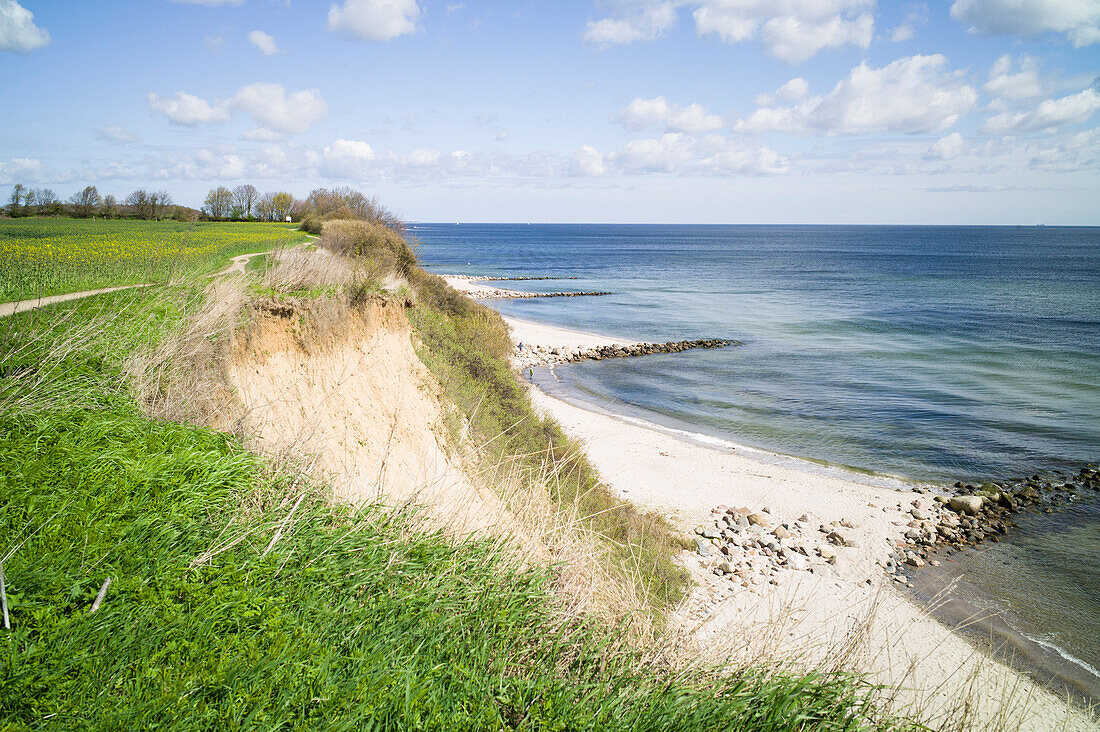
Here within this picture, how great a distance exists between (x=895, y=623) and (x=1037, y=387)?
2566cm

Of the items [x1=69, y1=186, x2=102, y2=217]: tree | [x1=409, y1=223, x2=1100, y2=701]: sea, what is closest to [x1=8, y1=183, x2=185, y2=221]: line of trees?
[x1=69, y1=186, x2=102, y2=217]: tree

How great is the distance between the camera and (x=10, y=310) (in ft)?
36.0

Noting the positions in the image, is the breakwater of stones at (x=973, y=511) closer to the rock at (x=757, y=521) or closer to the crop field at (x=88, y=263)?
the rock at (x=757, y=521)

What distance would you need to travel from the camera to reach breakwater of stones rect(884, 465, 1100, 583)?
47.2ft

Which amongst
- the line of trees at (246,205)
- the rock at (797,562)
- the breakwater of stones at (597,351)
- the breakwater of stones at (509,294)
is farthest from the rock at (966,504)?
the line of trees at (246,205)

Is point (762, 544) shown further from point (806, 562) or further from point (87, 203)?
point (87, 203)

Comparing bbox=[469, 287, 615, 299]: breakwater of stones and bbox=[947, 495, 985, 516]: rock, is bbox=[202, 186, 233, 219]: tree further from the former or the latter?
bbox=[947, 495, 985, 516]: rock

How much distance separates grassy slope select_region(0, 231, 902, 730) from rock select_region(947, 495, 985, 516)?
14.7 meters

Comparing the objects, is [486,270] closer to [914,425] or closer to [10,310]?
[914,425]

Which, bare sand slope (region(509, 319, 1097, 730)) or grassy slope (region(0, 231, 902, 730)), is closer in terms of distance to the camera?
grassy slope (region(0, 231, 902, 730))

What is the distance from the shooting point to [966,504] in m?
16.2

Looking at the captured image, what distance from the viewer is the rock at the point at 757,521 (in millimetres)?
15273

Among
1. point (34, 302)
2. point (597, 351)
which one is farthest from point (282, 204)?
point (34, 302)

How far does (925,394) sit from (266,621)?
1237 inches
